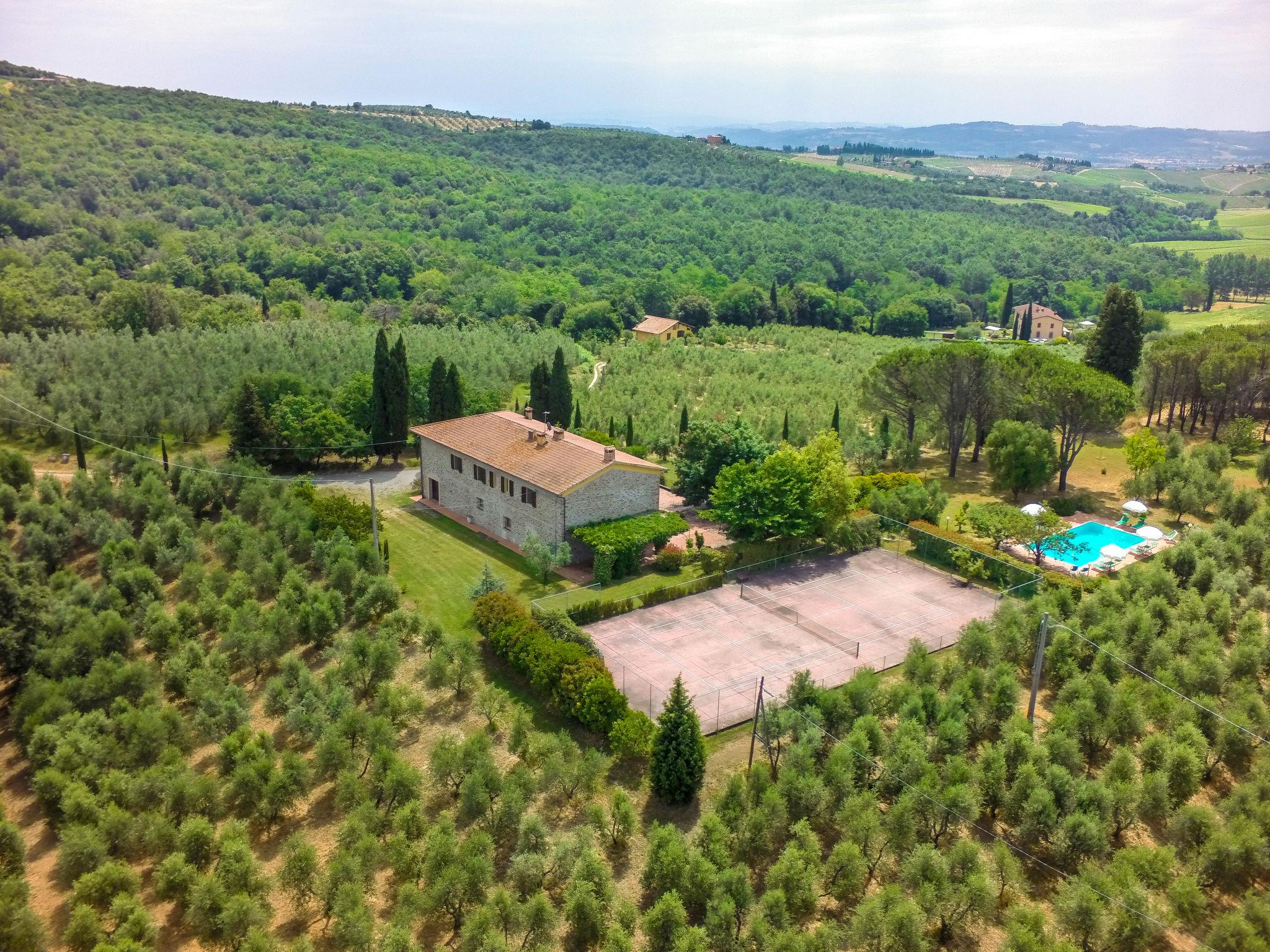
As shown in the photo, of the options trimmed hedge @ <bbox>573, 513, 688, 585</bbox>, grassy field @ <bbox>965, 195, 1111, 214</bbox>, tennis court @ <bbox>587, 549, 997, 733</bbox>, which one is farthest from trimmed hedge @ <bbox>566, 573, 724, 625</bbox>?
grassy field @ <bbox>965, 195, 1111, 214</bbox>

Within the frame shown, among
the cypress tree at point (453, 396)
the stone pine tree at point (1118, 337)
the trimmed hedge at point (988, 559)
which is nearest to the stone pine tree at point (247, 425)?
the cypress tree at point (453, 396)

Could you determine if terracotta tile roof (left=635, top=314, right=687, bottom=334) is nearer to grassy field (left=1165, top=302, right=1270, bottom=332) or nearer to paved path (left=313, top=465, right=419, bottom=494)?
paved path (left=313, top=465, right=419, bottom=494)

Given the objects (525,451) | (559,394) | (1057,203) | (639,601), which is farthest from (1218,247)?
(639,601)

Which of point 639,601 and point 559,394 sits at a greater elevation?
point 559,394

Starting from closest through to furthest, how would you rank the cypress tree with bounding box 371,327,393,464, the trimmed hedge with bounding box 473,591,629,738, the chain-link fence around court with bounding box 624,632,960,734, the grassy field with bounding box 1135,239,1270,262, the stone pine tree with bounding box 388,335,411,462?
the trimmed hedge with bounding box 473,591,629,738 < the chain-link fence around court with bounding box 624,632,960,734 < the cypress tree with bounding box 371,327,393,464 < the stone pine tree with bounding box 388,335,411,462 < the grassy field with bounding box 1135,239,1270,262

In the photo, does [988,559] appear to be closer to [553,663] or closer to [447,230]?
[553,663]
